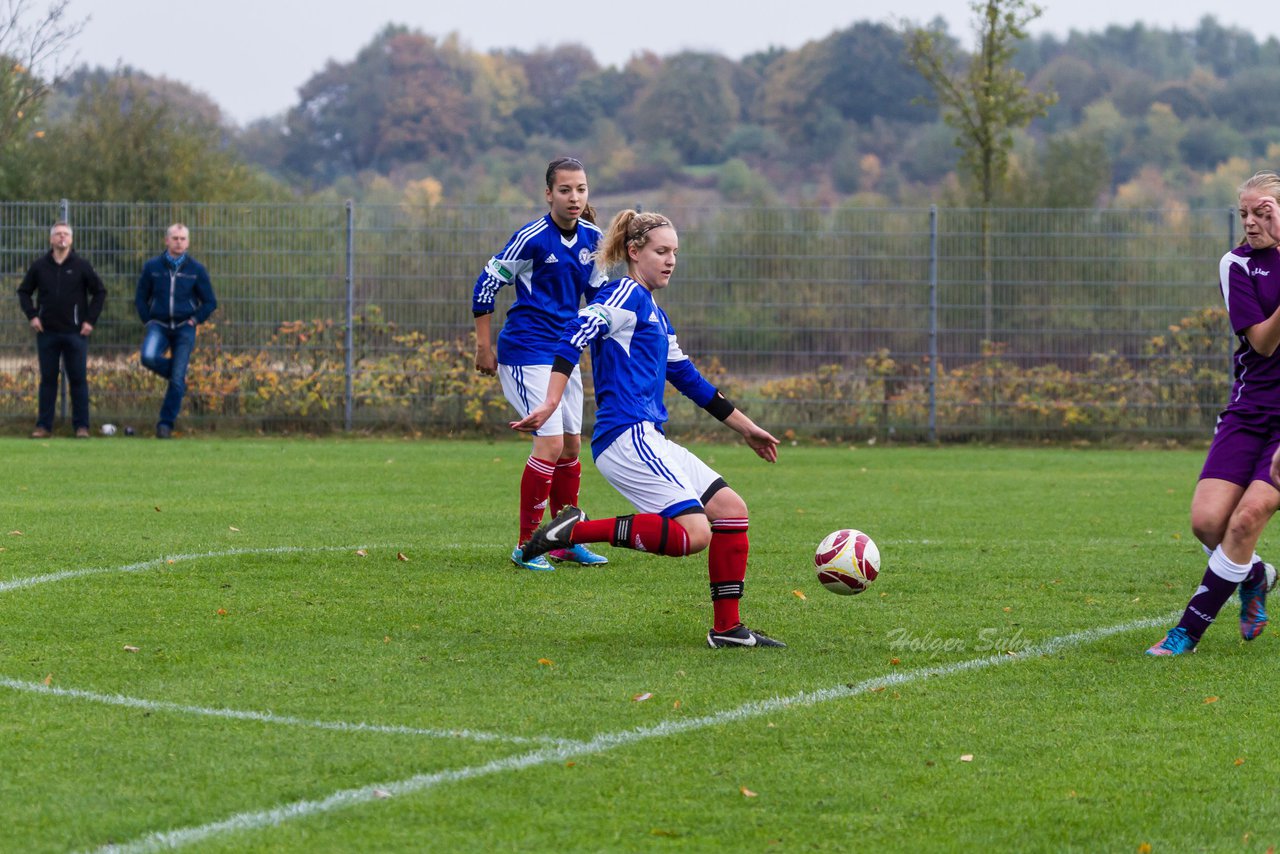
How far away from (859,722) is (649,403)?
6.48 feet

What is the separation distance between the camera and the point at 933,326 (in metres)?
17.6

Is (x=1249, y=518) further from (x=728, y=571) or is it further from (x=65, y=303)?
(x=65, y=303)

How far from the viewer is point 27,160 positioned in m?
25.6

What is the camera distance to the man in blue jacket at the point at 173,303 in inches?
659

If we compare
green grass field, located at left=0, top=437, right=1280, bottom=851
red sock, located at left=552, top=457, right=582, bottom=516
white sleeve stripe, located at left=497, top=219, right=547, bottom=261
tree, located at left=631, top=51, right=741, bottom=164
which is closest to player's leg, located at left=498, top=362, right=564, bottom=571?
green grass field, located at left=0, top=437, right=1280, bottom=851

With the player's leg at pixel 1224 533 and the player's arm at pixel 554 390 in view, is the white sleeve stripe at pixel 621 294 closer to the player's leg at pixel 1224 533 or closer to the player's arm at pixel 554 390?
the player's arm at pixel 554 390

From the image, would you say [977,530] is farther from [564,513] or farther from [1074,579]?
[564,513]

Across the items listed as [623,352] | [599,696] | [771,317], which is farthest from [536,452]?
[771,317]

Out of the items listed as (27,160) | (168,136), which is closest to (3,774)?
(168,136)

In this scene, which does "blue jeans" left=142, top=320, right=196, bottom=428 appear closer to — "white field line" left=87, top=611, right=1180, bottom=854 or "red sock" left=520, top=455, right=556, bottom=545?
"red sock" left=520, top=455, right=556, bottom=545

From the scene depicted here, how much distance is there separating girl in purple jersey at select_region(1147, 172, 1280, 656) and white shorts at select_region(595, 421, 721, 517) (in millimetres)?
1991

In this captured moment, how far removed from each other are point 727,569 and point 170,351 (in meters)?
12.2

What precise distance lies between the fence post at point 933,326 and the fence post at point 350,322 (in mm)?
6670

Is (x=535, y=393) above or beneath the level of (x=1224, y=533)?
above
